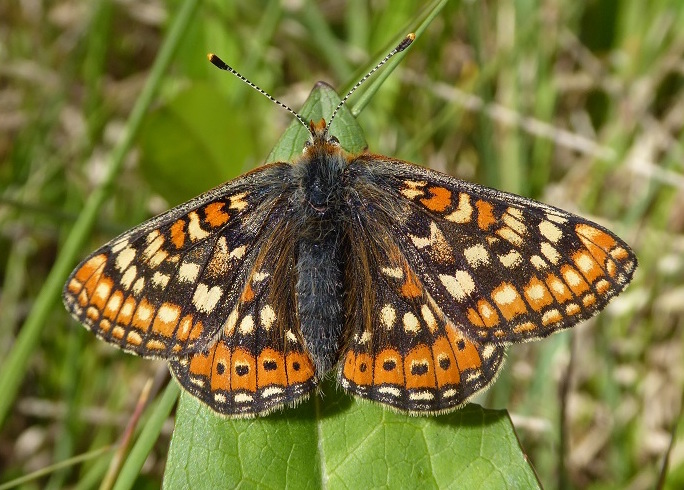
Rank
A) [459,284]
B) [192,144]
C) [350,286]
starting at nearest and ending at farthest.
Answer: [459,284], [350,286], [192,144]

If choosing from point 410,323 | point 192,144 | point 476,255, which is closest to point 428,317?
point 410,323

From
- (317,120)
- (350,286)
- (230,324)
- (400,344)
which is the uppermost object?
(317,120)

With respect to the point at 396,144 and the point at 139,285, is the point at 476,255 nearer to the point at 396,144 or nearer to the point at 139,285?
the point at 139,285

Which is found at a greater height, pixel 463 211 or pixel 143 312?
pixel 463 211

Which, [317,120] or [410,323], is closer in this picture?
[410,323]

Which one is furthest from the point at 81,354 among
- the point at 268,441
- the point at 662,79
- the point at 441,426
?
the point at 662,79

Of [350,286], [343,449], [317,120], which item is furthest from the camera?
[317,120]

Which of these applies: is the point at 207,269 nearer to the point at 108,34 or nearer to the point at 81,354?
the point at 81,354

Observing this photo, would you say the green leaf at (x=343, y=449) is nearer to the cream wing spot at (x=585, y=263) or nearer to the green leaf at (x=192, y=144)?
the cream wing spot at (x=585, y=263)
